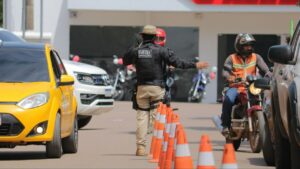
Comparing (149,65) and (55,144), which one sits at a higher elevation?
(149,65)

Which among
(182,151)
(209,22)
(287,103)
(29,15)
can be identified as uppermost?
(29,15)

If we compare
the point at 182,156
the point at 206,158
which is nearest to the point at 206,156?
the point at 206,158

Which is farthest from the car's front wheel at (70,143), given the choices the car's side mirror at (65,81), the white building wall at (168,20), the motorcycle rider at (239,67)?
the white building wall at (168,20)

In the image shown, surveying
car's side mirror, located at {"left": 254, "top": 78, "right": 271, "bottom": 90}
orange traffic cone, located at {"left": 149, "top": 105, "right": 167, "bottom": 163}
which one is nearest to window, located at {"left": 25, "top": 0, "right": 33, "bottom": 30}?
Result: orange traffic cone, located at {"left": 149, "top": 105, "right": 167, "bottom": 163}

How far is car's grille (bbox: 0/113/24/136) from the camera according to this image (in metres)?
13.8

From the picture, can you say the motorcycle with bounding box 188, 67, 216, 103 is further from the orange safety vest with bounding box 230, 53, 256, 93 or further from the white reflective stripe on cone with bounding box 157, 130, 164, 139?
the white reflective stripe on cone with bounding box 157, 130, 164, 139

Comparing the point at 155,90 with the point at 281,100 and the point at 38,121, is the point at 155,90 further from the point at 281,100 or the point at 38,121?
the point at 281,100

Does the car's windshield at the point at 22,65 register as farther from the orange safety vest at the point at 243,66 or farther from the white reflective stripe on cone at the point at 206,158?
the white reflective stripe on cone at the point at 206,158

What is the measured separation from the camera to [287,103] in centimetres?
1075

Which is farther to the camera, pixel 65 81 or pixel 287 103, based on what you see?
pixel 65 81

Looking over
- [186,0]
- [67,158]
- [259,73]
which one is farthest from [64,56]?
[67,158]

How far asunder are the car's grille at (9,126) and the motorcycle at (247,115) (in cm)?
368

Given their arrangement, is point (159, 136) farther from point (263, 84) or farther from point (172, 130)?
point (172, 130)

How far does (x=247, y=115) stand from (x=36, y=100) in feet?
11.8
